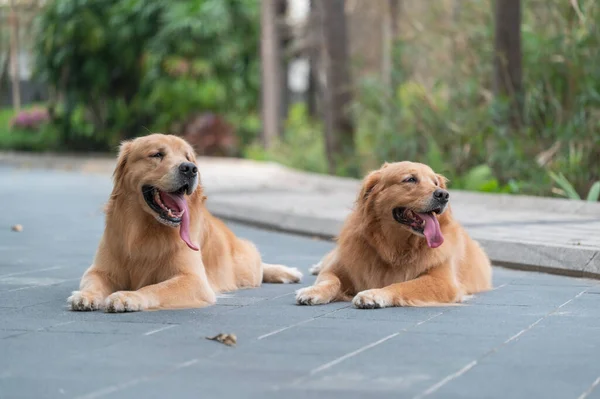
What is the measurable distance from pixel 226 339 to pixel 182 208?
1668 mm

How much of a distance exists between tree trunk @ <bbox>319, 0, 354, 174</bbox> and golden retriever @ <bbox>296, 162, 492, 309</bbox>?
1329cm

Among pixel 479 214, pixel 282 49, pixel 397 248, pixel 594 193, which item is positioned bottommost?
pixel 479 214

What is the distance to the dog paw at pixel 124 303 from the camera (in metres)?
7.07

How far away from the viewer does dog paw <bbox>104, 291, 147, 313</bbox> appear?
7.07m

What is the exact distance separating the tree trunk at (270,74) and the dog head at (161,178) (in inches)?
857

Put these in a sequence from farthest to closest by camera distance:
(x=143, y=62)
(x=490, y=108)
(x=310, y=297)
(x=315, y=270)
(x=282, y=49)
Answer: (x=143, y=62) < (x=282, y=49) < (x=490, y=108) < (x=315, y=270) < (x=310, y=297)

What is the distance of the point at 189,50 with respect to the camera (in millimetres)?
32719

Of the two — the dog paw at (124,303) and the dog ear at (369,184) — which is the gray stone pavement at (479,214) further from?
the dog paw at (124,303)

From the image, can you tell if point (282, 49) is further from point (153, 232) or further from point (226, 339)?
point (226, 339)

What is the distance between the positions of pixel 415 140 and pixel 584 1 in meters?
3.81

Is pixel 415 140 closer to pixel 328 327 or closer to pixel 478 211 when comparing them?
pixel 478 211

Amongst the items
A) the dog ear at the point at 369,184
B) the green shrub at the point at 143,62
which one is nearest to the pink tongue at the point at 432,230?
the dog ear at the point at 369,184

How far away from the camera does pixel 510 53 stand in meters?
16.3

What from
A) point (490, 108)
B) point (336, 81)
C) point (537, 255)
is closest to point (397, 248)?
point (537, 255)
